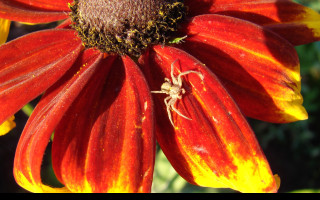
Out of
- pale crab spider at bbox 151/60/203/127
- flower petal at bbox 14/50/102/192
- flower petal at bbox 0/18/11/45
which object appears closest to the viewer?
flower petal at bbox 14/50/102/192

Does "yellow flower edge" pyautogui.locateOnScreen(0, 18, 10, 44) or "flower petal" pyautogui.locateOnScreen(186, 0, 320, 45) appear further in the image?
"yellow flower edge" pyautogui.locateOnScreen(0, 18, 10, 44)

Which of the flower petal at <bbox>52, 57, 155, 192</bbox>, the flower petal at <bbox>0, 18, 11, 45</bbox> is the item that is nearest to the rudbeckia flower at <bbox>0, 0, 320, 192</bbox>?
the flower petal at <bbox>52, 57, 155, 192</bbox>

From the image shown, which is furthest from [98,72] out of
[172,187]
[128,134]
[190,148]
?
[172,187]

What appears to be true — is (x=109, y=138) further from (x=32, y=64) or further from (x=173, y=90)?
(x=32, y=64)

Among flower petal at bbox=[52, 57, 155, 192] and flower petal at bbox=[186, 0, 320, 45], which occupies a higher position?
flower petal at bbox=[186, 0, 320, 45]

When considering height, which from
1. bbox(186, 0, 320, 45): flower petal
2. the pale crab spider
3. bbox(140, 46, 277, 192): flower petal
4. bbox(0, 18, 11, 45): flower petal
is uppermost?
→ bbox(0, 18, 11, 45): flower petal

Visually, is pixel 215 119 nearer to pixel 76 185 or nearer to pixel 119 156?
pixel 119 156

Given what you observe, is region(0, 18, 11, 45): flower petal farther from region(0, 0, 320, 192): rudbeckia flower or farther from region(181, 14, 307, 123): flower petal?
region(181, 14, 307, 123): flower petal
